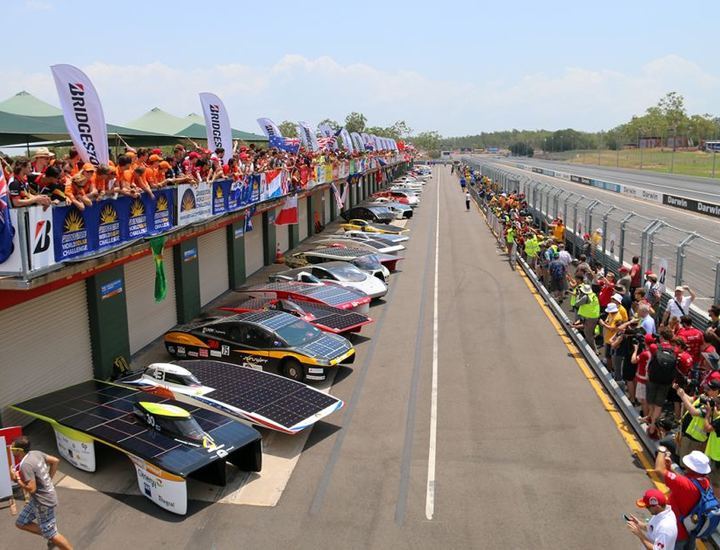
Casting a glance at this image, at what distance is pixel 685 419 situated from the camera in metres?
8.53

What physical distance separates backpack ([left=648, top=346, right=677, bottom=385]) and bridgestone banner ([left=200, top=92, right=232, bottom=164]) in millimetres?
12287

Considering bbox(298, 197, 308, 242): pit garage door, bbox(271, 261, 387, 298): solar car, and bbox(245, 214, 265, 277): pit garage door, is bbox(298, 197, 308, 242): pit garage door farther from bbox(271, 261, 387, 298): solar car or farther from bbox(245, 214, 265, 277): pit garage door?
bbox(271, 261, 387, 298): solar car

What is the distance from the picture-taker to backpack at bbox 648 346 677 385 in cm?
959

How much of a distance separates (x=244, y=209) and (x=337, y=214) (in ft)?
83.2

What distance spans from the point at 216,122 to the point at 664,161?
96.1 m

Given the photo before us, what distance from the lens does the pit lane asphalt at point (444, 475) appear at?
789 cm

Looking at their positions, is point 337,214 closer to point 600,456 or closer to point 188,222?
point 188,222

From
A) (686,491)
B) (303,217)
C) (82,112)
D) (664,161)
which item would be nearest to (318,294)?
(82,112)

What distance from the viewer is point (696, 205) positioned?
103ft

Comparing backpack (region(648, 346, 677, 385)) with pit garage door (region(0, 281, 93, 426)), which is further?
pit garage door (region(0, 281, 93, 426))

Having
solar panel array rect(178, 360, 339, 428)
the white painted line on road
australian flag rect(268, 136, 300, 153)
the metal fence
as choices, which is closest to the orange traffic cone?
australian flag rect(268, 136, 300, 153)

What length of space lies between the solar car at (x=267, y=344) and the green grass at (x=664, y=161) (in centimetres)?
6567

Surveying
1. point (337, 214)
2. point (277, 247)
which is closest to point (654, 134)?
point (337, 214)

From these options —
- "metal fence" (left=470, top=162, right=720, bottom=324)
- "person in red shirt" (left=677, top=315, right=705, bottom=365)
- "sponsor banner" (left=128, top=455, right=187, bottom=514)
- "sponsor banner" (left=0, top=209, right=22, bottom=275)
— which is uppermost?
"sponsor banner" (left=0, top=209, right=22, bottom=275)
